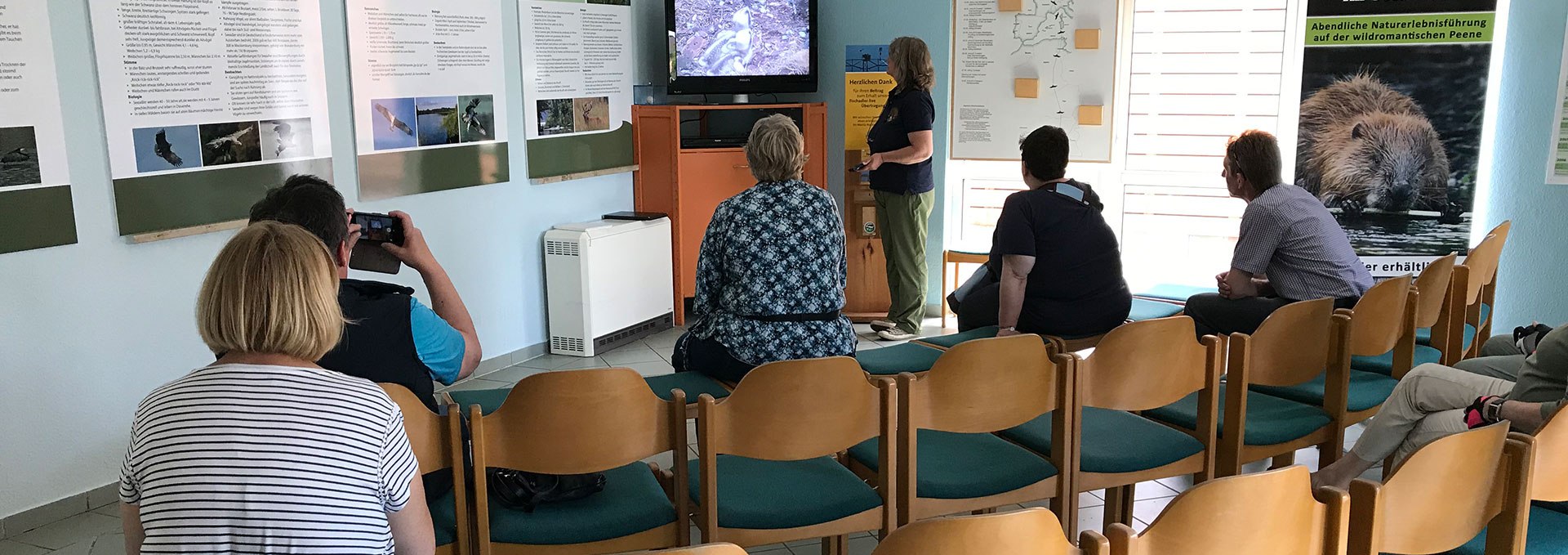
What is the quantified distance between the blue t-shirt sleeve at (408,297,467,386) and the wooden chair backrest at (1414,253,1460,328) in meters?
2.94

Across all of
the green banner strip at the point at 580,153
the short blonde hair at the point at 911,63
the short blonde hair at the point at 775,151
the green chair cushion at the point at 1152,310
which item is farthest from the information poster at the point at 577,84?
the green chair cushion at the point at 1152,310

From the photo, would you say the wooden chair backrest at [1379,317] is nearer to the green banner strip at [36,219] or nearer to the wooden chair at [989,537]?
the wooden chair at [989,537]

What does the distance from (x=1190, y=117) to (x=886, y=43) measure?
5.85 feet

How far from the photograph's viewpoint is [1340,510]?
1.91 m

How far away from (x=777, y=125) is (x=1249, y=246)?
5.80 feet

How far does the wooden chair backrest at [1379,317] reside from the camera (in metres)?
3.23

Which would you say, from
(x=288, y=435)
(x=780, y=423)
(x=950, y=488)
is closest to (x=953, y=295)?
(x=950, y=488)

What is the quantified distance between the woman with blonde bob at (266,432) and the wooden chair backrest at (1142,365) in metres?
1.73

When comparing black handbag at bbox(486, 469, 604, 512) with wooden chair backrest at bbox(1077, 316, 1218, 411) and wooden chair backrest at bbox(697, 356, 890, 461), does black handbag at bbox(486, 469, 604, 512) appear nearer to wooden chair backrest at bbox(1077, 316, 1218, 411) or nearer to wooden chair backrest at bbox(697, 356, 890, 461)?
wooden chair backrest at bbox(697, 356, 890, 461)

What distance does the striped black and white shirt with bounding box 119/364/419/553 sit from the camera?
1.61 meters

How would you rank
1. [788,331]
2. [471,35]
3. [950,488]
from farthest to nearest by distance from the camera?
[471,35] → [788,331] → [950,488]

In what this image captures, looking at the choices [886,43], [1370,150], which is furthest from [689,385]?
[1370,150]

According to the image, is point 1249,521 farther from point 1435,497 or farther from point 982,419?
point 982,419

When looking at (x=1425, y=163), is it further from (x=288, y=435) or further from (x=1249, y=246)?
(x=288, y=435)
